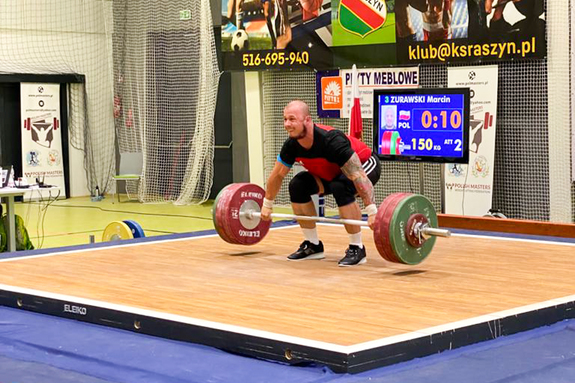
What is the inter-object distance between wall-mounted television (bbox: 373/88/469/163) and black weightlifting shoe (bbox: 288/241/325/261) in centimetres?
257

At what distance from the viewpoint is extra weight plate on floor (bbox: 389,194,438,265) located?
5.45 meters

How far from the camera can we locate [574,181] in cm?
904

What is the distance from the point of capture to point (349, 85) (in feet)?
36.0

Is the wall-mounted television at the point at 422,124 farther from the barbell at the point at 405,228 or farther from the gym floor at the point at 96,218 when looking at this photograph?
the barbell at the point at 405,228

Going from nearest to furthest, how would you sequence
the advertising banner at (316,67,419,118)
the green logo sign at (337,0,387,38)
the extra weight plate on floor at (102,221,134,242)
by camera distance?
the extra weight plate on floor at (102,221,134,242) → the green logo sign at (337,0,387,38) → the advertising banner at (316,67,419,118)

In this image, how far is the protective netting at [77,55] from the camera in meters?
14.6

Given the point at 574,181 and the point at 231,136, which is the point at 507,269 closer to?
the point at 574,181

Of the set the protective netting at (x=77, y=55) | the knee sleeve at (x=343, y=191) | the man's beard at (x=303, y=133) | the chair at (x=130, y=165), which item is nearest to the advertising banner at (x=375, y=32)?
the chair at (x=130, y=165)

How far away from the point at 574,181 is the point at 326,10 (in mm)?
3565


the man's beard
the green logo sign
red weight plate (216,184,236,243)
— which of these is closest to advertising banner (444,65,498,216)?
the green logo sign

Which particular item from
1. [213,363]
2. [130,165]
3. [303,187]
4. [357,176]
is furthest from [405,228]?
[130,165]

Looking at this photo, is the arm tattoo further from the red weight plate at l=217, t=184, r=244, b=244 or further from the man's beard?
the red weight plate at l=217, t=184, r=244, b=244

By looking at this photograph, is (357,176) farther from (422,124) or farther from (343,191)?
(422,124)

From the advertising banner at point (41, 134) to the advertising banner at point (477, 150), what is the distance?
7.17 meters
